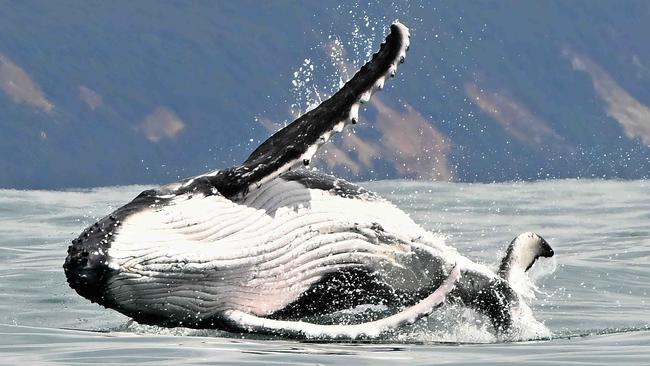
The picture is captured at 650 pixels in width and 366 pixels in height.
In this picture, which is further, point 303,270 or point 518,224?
point 518,224

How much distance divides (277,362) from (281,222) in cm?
164

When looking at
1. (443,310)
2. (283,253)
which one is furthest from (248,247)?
(443,310)

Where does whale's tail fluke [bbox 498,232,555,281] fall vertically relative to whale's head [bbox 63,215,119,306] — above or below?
above

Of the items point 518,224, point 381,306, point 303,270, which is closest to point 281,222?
point 303,270

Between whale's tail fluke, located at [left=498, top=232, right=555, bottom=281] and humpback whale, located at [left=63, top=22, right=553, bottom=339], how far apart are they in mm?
355

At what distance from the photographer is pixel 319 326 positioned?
8.81 metres

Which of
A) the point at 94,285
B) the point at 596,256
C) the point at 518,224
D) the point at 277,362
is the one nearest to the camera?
the point at 277,362

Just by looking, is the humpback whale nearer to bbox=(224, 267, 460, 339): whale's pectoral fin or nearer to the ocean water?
bbox=(224, 267, 460, 339): whale's pectoral fin

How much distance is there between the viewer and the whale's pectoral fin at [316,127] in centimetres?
923

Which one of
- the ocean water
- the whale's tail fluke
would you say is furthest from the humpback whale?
the whale's tail fluke

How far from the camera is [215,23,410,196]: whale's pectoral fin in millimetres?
9227

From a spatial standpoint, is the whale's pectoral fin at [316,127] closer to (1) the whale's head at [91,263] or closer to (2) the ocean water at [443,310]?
(1) the whale's head at [91,263]

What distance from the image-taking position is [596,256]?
15336 millimetres

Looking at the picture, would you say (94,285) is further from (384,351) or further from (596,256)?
(596,256)
